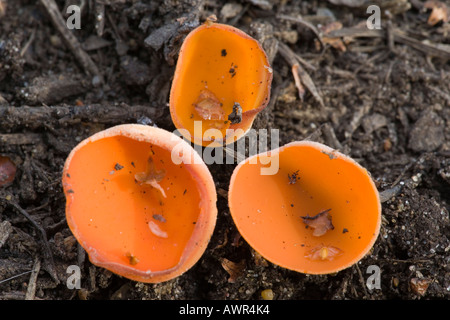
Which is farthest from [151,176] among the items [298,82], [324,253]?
[298,82]

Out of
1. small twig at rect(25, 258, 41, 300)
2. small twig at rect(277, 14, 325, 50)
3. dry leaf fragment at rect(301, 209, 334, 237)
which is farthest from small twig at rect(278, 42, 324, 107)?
small twig at rect(25, 258, 41, 300)

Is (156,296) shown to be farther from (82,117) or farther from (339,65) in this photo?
(339,65)

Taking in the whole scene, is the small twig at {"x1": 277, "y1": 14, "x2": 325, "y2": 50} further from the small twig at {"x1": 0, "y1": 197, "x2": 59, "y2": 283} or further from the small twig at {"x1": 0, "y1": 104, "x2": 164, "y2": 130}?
the small twig at {"x1": 0, "y1": 197, "x2": 59, "y2": 283}

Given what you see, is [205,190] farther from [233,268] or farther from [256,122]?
[256,122]

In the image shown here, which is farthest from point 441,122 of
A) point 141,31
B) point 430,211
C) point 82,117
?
point 82,117

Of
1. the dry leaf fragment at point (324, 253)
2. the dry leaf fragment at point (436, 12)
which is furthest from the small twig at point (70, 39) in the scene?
the dry leaf fragment at point (436, 12)

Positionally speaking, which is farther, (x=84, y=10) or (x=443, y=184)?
(x=84, y=10)
